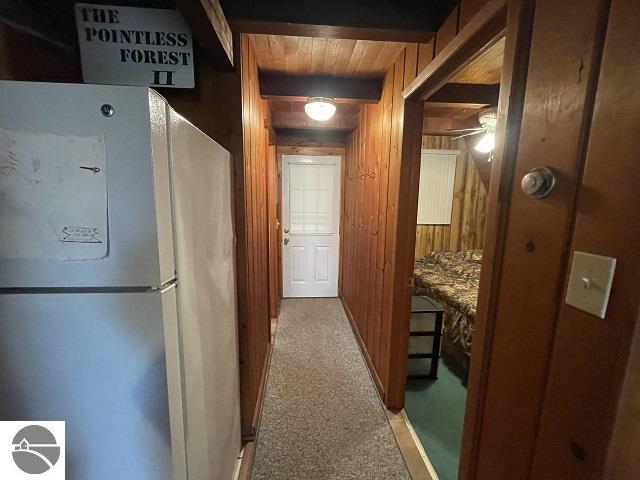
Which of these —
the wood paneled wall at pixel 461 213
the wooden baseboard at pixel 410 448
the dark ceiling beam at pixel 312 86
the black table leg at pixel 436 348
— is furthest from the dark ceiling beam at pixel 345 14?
the wood paneled wall at pixel 461 213

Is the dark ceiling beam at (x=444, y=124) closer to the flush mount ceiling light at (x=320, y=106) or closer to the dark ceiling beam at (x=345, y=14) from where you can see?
the flush mount ceiling light at (x=320, y=106)

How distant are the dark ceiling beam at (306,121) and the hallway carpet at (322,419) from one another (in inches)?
91.5

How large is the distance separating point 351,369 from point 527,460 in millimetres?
1736

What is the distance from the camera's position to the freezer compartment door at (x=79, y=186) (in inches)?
20.2

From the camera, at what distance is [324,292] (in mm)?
4027

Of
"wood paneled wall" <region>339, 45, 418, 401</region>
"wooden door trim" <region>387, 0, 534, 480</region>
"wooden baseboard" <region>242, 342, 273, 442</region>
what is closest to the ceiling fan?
"wood paneled wall" <region>339, 45, 418, 401</region>

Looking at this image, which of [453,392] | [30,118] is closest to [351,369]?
[453,392]

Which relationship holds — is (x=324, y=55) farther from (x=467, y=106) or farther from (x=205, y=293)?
(x=205, y=293)

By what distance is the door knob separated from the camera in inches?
25.0

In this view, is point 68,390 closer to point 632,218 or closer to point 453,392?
point 632,218

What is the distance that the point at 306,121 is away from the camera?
2893 millimetres

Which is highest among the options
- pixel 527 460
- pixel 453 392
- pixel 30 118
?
pixel 30 118

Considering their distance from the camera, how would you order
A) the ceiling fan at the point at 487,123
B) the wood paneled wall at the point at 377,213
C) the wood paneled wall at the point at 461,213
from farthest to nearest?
1. the wood paneled wall at the point at 461,213
2. the ceiling fan at the point at 487,123
3. the wood paneled wall at the point at 377,213

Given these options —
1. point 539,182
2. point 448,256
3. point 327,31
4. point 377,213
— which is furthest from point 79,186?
point 448,256
